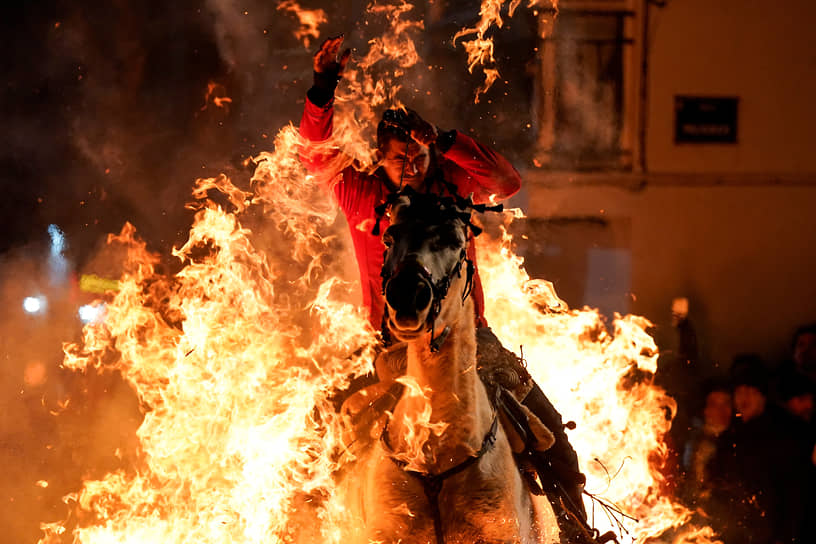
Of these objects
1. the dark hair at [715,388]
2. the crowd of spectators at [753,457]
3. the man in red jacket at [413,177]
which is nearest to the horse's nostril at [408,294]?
the man in red jacket at [413,177]

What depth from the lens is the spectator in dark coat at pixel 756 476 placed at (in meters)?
6.54

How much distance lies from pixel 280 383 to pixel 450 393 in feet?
9.62

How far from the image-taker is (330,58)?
4043mm

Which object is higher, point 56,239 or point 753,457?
point 56,239

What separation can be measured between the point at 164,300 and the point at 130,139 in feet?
7.47

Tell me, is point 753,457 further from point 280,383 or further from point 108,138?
point 108,138

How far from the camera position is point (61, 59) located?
8.85 metres

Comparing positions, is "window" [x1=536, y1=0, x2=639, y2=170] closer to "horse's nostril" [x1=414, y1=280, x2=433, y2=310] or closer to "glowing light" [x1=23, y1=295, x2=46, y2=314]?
"glowing light" [x1=23, y1=295, x2=46, y2=314]

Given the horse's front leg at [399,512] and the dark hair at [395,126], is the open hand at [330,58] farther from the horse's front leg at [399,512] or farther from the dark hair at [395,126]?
the horse's front leg at [399,512]

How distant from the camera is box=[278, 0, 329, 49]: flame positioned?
9672 millimetres

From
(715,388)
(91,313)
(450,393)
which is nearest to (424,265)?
(450,393)

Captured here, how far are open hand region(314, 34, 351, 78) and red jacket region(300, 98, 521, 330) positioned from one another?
0.20 meters

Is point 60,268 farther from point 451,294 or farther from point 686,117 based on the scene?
point 686,117

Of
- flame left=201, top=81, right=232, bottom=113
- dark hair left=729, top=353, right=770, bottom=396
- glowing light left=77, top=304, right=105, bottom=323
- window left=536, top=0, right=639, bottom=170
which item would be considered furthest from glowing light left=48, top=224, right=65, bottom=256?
dark hair left=729, top=353, right=770, bottom=396
